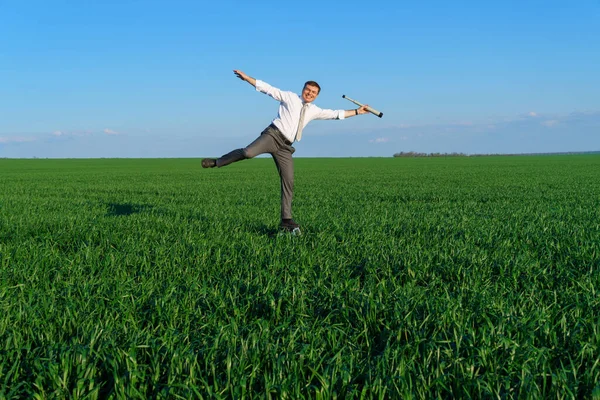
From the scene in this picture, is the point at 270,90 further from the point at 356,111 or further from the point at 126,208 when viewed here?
the point at 126,208

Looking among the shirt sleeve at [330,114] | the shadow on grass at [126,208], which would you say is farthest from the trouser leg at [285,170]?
the shadow on grass at [126,208]

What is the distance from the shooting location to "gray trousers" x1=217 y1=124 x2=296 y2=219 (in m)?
8.46

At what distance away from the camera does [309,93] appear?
333 inches

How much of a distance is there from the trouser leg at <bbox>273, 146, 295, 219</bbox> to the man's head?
37.3 inches

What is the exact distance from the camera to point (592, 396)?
9.12 ft

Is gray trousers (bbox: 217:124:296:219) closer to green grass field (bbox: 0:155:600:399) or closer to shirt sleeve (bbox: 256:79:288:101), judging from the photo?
shirt sleeve (bbox: 256:79:288:101)

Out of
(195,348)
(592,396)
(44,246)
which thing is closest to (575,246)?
(592,396)

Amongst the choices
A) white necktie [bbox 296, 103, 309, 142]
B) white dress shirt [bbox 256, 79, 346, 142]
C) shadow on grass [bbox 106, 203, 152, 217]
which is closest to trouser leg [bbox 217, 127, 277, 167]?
white dress shirt [bbox 256, 79, 346, 142]

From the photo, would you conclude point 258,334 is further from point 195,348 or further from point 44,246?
point 44,246

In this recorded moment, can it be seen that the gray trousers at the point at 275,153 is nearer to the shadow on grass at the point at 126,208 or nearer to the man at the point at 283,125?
the man at the point at 283,125

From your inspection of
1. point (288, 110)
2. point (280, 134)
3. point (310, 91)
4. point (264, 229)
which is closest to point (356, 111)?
point (310, 91)

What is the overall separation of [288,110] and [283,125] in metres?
0.27

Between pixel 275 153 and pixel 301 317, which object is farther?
pixel 275 153

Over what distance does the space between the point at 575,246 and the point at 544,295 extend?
2.94 metres
